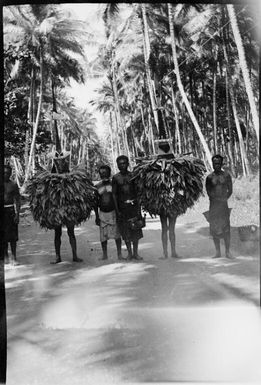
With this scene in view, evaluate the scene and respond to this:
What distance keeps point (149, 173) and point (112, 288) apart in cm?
106

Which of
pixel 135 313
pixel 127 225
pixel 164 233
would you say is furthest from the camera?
pixel 127 225

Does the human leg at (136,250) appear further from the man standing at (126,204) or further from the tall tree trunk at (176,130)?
the tall tree trunk at (176,130)

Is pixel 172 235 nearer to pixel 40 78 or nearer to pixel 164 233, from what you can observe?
pixel 164 233

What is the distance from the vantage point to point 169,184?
11.0ft

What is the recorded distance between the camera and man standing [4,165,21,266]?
3.23 metres

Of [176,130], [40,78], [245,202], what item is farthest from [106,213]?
[40,78]

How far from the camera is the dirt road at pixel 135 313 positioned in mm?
2783

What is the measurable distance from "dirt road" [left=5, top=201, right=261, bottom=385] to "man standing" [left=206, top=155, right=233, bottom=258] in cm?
10

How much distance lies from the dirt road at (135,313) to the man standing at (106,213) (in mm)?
74

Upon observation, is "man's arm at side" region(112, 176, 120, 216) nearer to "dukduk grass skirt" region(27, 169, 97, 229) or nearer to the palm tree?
"dukduk grass skirt" region(27, 169, 97, 229)

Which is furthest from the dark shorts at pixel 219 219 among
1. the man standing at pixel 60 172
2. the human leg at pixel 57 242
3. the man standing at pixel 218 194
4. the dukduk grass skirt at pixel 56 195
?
the human leg at pixel 57 242

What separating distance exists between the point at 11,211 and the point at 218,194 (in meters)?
1.88

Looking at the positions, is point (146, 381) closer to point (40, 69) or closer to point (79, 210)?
point (79, 210)

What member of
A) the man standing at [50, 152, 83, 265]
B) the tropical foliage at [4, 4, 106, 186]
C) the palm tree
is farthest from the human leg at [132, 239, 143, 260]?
the palm tree
